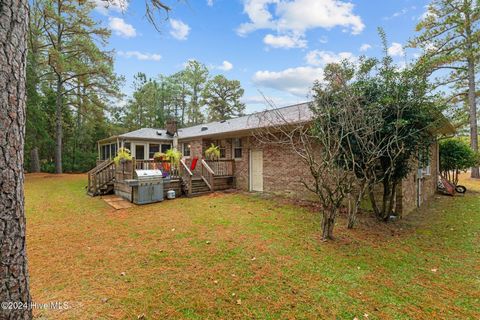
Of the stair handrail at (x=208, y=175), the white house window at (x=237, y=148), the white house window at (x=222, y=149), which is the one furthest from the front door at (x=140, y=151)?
the white house window at (x=237, y=148)

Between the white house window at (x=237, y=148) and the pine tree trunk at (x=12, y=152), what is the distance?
989cm

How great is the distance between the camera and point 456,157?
1141 cm

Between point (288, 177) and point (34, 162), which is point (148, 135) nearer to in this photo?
point (288, 177)

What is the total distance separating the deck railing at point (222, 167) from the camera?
10.9 metres

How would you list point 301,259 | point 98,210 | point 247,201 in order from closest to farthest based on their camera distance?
point 301,259 → point 98,210 → point 247,201

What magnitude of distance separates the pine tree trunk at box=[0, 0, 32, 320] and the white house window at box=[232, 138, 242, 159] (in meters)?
9.89

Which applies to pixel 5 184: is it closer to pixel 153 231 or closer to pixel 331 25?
pixel 153 231

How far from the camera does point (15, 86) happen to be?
5.32 feet

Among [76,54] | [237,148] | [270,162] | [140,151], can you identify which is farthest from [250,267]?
[76,54]

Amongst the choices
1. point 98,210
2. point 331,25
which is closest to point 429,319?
point 98,210

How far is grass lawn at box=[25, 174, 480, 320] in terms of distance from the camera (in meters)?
2.62

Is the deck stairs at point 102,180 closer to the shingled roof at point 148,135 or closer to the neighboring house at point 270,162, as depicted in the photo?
the neighboring house at point 270,162

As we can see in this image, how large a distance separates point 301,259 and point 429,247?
2935 millimetres

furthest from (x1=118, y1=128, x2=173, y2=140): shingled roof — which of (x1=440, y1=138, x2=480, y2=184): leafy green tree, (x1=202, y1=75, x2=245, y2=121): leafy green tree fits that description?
(x1=440, y1=138, x2=480, y2=184): leafy green tree
